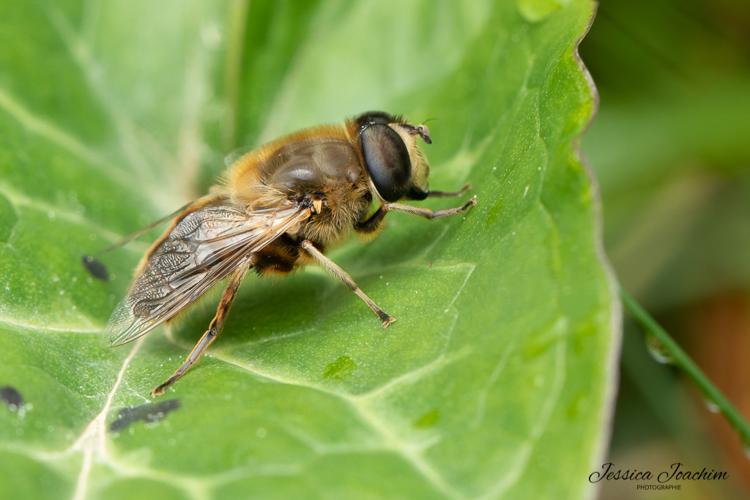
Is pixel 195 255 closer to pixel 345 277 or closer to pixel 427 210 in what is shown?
pixel 345 277

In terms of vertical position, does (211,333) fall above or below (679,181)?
above

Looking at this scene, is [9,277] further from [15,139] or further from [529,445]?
[529,445]

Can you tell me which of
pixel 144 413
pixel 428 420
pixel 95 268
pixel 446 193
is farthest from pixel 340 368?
pixel 95 268

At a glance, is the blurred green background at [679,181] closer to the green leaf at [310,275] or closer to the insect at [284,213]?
the green leaf at [310,275]

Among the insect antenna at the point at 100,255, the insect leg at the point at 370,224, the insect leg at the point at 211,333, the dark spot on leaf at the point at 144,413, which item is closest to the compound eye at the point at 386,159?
the insect leg at the point at 370,224

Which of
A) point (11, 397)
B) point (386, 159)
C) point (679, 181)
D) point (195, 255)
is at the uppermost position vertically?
point (11, 397)

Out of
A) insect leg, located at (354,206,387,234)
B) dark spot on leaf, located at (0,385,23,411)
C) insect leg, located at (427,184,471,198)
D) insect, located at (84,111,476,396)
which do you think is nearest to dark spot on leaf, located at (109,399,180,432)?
dark spot on leaf, located at (0,385,23,411)

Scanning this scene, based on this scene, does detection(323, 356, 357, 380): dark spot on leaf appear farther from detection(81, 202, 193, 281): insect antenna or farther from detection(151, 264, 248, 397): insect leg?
detection(81, 202, 193, 281): insect antenna
